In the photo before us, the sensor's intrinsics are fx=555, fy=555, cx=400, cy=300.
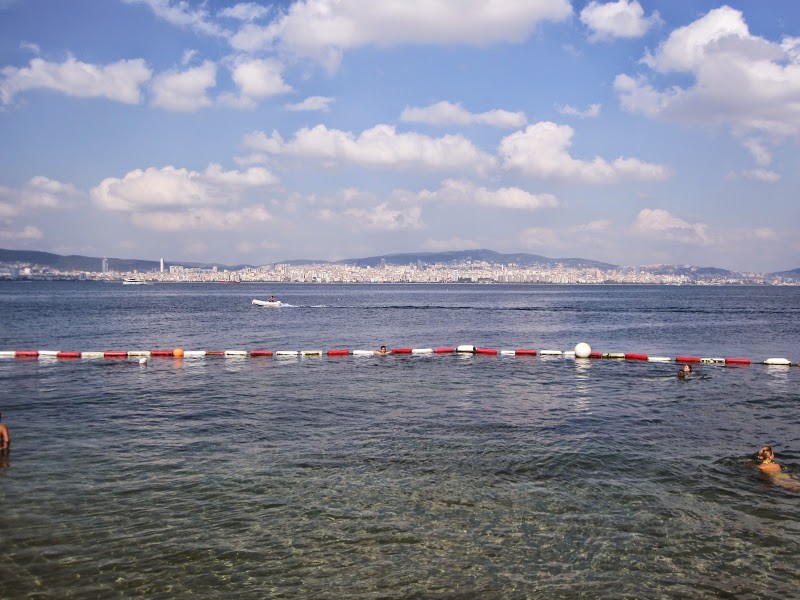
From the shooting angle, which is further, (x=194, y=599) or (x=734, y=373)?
(x=734, y=373)

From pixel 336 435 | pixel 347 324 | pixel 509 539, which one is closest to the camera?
pixel 509 539

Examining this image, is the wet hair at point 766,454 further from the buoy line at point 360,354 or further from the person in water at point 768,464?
the buoy line at point 360,354

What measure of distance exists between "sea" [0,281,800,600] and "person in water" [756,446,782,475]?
47cm

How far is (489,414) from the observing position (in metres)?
24.8

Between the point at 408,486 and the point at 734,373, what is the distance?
30560 millimetres

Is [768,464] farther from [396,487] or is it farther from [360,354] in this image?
[360,354]

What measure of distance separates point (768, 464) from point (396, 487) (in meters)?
11.9

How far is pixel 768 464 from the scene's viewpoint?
17.6 metres

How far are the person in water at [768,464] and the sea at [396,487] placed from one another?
1.53 feet

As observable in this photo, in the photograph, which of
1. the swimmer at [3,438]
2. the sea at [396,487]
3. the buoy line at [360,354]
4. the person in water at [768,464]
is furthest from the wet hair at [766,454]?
the buoy line at [360,354]

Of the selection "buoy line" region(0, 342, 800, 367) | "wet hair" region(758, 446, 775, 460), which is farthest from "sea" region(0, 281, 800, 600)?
"buoy line" region(0, 342, 800, 367)

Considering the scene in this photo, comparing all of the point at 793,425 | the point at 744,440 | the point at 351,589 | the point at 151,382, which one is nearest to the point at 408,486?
the point at 351,589

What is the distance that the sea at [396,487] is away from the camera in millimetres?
11430

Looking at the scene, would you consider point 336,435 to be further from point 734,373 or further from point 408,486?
point 734,373
